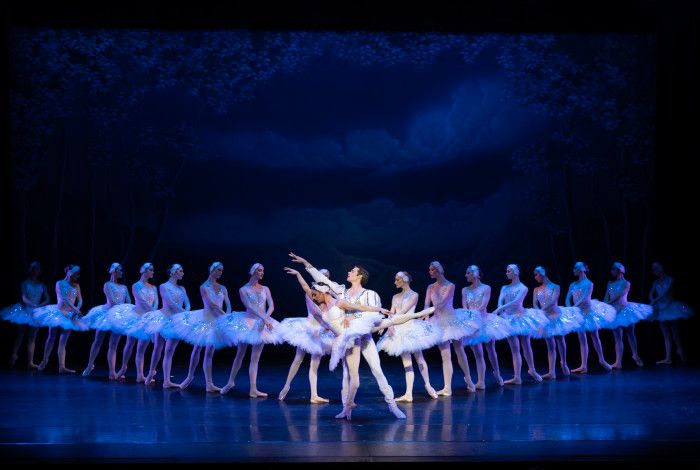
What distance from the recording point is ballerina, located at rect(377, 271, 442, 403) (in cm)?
778

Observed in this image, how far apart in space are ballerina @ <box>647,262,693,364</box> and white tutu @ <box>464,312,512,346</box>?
334 centimetres

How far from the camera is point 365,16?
10.2 meters

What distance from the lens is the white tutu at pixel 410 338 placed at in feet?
25.5

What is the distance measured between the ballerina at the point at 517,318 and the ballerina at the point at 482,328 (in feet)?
0.72

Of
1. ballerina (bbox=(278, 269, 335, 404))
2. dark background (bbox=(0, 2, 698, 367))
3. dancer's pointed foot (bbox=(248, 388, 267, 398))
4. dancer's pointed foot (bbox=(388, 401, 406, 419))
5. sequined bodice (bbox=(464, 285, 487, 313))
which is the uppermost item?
dark background (bbox=(0, 2, 698, 367))

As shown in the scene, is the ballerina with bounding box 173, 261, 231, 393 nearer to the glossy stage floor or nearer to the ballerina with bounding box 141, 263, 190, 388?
the ballerina with bounding box 141, 263, 190, 388

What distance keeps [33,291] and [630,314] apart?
7855mm

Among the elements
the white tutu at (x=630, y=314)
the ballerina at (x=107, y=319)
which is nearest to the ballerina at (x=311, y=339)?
the ballerina at (x=107, y=319)

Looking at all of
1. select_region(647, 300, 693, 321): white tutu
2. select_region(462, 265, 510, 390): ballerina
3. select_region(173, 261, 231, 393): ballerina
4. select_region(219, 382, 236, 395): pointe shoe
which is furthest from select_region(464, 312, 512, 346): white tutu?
select_region(647, 300, 693, 321): white tutu

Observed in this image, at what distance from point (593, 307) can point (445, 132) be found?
375 cm

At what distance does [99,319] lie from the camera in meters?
9.72

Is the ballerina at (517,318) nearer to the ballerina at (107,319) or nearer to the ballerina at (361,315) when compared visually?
the ballerina at (361,315)

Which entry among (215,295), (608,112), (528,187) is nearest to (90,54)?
(215,295)

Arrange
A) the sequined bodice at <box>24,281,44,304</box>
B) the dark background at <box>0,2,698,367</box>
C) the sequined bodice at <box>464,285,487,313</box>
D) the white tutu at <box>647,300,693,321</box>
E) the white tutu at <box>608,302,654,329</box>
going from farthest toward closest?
1. the dark background at <box>0,2,698,367</box>
2. the white tutu at <box>647,300,693,321</box>
3. the sequined bodice at <box>24,281,44,304</box>
4. the white tutu at <box>608,302,654,329</box>
5. the sequined bodice at <box>464,285,487,313</box>
